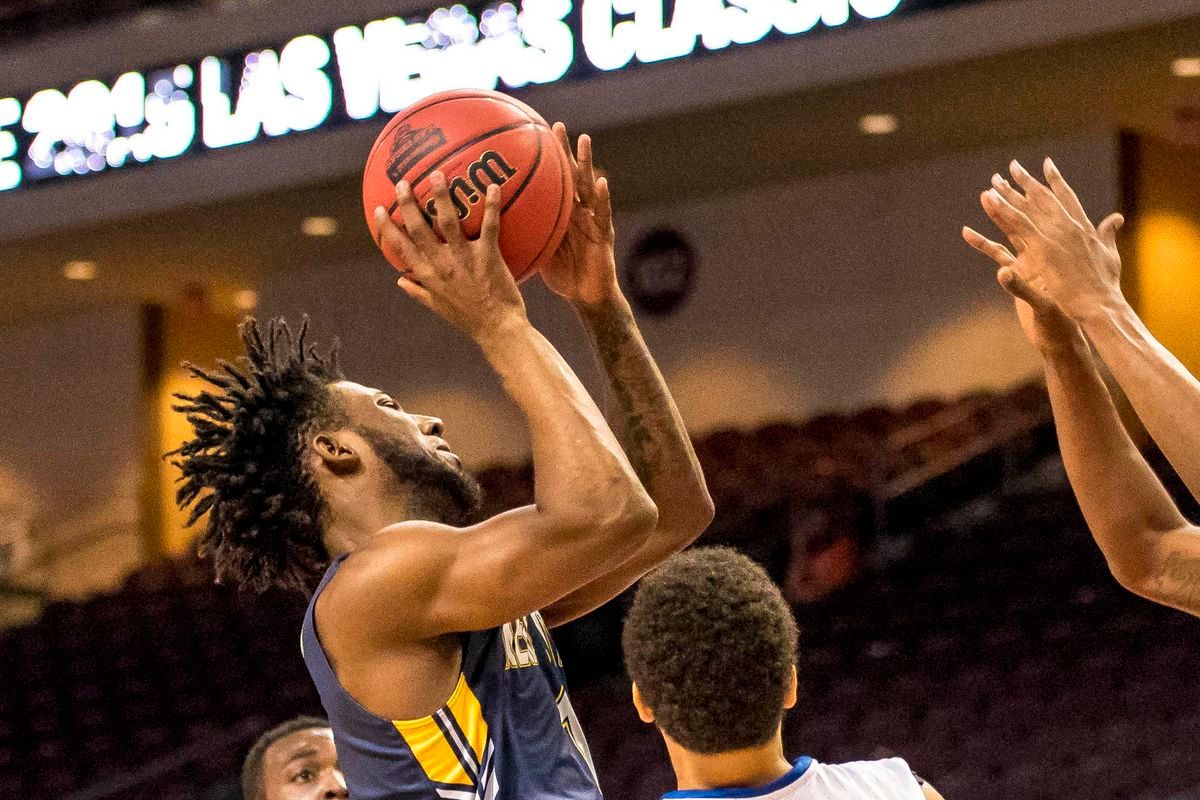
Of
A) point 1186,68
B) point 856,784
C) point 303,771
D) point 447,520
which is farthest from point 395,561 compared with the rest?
point 1186,68

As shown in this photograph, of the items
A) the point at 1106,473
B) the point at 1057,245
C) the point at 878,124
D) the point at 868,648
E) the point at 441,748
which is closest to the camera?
the point at 441,748

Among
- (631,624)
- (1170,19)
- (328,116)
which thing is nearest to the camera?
(631,624)

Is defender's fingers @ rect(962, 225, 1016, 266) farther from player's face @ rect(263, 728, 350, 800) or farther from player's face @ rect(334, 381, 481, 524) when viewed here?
player's face @ rect(263, 728, 350, 800)

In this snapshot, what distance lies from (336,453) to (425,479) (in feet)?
0.49

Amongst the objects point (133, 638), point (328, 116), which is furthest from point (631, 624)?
point (133, 638)

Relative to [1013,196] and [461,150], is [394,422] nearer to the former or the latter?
[461,150]

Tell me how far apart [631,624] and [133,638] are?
32.5ft

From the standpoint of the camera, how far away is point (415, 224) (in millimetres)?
2426

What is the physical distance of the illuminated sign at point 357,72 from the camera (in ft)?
32.3

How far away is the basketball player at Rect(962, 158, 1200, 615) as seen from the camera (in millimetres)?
2428

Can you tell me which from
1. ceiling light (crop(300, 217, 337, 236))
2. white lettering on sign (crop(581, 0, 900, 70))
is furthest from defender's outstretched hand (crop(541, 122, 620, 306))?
ceiling light (crop(300, 217, 337, 236))

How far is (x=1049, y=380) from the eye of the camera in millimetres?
2752

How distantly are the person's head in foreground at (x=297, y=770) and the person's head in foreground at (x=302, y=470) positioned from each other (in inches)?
36.3

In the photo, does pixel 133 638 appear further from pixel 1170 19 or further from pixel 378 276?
pixel 1170 19
